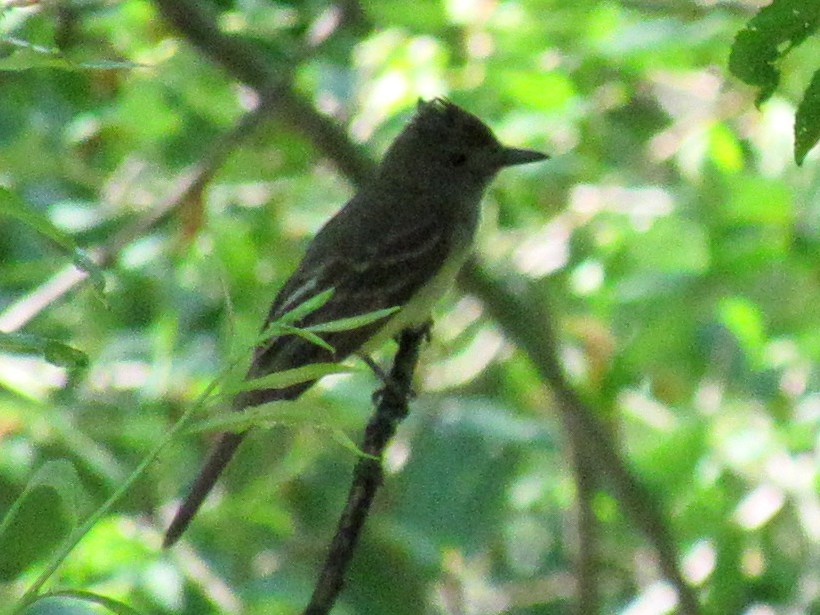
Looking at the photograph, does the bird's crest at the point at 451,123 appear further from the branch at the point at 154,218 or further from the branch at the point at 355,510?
the branch at the point at 355,510

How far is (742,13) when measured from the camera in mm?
4363

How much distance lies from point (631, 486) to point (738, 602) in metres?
0.50

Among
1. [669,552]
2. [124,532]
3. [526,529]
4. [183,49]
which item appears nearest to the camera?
[124,532]

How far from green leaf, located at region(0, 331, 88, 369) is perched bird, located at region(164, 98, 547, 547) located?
235 centimetres

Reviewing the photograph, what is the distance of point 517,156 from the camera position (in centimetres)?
489

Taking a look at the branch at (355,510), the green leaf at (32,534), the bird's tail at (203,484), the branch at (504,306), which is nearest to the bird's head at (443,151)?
the branch at (504,306)

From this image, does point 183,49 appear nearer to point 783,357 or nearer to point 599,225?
point 599,225

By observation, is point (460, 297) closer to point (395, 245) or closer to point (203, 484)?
point (395, 245)

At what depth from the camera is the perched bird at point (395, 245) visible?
4.27m

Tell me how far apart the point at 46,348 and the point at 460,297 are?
4389mm

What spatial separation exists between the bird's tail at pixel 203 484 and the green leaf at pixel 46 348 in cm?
227

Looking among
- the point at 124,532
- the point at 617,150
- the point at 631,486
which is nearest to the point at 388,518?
the point at 631,486

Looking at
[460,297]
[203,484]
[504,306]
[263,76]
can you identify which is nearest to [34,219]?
[203,484]

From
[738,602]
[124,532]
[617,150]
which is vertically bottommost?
[738,602]
